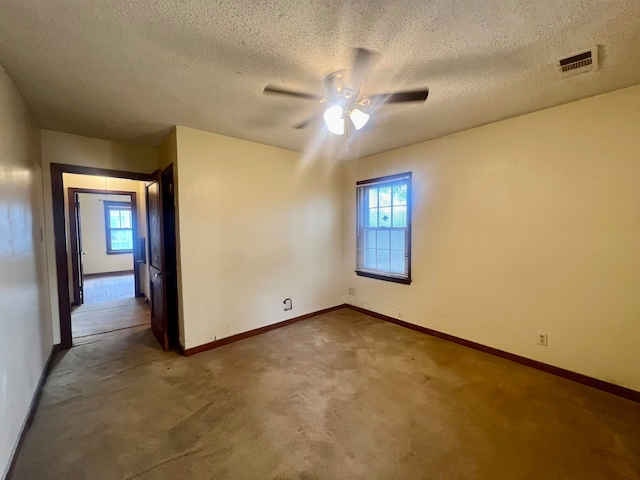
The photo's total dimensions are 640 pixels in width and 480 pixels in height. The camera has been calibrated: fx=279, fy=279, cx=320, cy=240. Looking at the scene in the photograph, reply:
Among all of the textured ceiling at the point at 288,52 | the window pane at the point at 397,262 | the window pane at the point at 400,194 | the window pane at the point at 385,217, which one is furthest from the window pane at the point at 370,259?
the textured ceiling at the point at 288,52

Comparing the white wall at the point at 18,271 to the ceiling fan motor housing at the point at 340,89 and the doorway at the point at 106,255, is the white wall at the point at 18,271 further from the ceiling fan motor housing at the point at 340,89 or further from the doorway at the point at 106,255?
the ceiling fan motor housing at the point at 340,89

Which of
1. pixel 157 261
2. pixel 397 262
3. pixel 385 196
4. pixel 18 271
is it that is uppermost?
pixel 385 196

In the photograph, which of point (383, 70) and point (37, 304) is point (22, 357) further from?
point (383, 70)

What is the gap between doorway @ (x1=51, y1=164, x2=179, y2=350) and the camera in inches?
125

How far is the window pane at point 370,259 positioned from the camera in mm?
4230

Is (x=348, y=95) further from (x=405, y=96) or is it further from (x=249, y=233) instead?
(x=249, y=233)

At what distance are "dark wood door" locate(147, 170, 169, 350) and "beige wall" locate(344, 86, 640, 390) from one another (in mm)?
3021

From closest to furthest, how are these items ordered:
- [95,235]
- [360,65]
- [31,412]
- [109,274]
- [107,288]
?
[360,65]
[31,412]
[107,288]
[95,235]
[109,274]

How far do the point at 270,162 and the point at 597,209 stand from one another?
11.0ft

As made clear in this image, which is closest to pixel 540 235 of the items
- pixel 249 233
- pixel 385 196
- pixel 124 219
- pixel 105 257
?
pixel 385 196

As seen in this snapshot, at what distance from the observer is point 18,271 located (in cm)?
195

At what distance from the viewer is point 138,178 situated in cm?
356

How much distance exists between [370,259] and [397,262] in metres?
0.49

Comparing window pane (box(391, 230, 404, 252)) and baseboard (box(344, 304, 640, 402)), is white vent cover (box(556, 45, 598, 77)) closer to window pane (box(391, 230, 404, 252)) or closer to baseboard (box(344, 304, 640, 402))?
window pane (box(391, 230, 404, 252))
